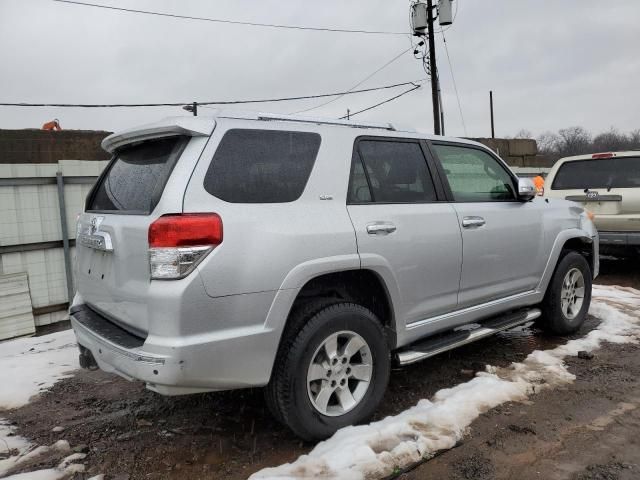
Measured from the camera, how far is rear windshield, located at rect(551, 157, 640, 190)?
7.43 meters

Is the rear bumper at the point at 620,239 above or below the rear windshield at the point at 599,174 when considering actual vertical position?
below

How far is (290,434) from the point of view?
10.5 ft

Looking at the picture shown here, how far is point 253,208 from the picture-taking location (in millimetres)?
2766

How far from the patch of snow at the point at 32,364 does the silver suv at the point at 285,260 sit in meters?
1.19

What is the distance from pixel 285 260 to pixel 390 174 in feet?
3.90


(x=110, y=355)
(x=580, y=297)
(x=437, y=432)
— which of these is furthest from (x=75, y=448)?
(x=580, y=297)

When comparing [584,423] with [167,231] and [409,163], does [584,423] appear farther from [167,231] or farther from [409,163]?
[167,231]

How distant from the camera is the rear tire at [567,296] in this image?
479 cm

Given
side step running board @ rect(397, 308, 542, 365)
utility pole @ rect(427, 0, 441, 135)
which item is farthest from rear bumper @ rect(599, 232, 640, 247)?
utility pole @ rect(427, 0, 441, 135)

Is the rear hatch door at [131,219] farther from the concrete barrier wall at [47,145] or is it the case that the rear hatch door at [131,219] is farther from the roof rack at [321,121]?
the concrete barrier wall at [47,145]

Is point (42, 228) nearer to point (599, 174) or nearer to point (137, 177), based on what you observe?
point (137, 177)

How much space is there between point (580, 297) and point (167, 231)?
4.32m

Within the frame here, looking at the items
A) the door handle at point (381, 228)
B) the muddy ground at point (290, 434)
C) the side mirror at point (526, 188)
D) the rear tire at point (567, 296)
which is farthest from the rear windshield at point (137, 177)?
the rear tire at point (567, 296)

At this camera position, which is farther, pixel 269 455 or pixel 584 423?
pixel 584 423
